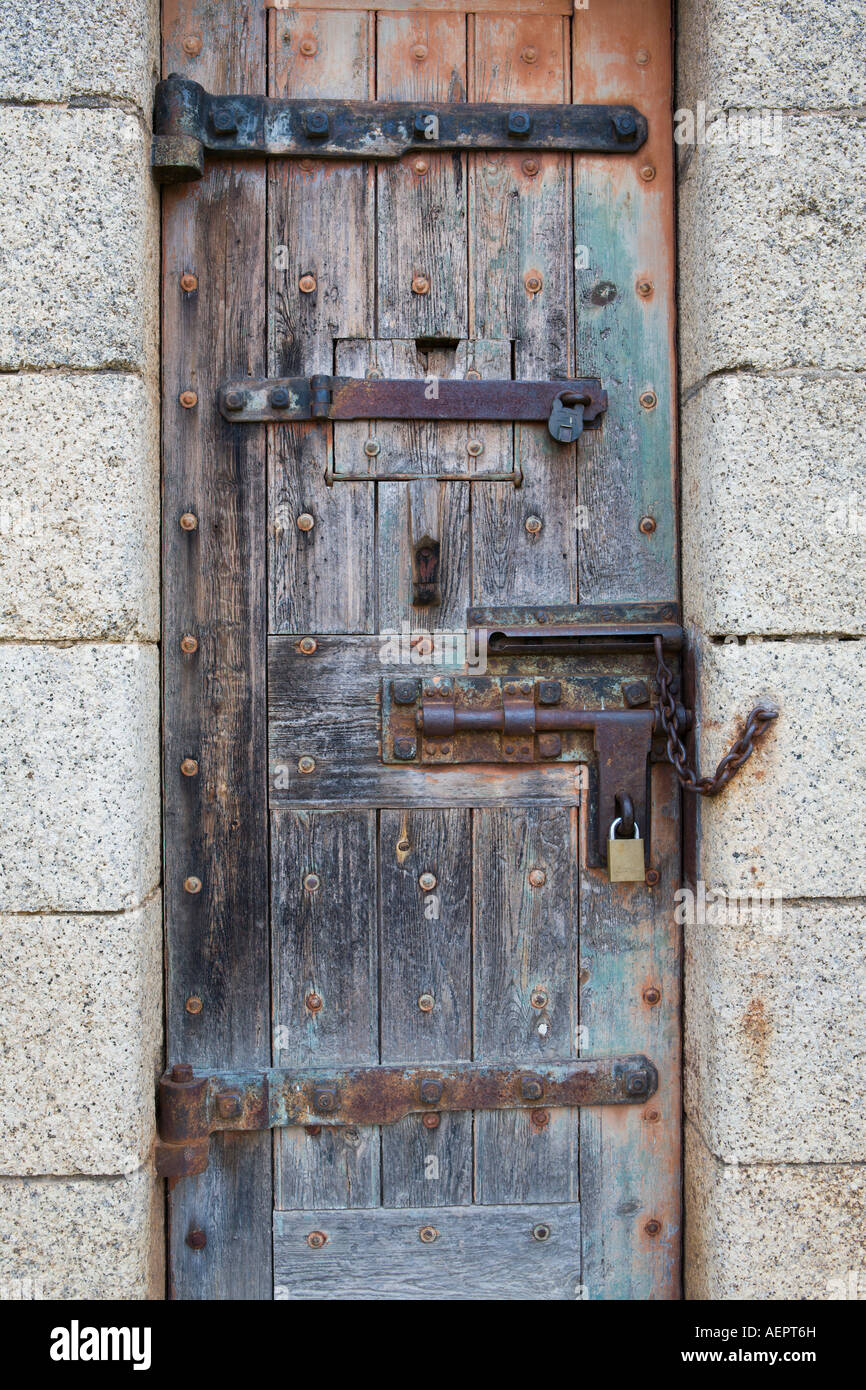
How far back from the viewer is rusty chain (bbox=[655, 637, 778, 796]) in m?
1.66

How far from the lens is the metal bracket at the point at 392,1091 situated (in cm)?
182

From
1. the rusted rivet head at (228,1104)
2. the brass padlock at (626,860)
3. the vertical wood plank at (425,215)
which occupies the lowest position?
the rusted rivet head at (228,1104)

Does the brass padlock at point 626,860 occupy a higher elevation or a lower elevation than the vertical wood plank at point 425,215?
lower

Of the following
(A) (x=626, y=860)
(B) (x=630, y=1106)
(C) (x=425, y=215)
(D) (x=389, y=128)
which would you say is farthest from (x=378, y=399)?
(B) (x=630, y=1106)

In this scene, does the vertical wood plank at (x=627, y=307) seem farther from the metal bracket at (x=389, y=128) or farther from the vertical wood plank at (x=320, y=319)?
the vertical wood plank at (x=320, y=319)

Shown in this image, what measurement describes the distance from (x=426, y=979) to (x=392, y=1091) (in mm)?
228

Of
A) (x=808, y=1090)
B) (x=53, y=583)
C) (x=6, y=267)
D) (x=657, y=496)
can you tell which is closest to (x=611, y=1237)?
(x=808, y=1090)

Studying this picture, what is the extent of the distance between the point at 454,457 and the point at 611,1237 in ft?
5.31

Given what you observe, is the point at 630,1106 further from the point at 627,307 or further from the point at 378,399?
the point at 627,307

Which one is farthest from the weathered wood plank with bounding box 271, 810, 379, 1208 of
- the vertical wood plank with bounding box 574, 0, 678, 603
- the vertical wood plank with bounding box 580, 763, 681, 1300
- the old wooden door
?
the vertical wood plank with bounding box 574, 0, 678, 603

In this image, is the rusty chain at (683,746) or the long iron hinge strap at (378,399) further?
the long iron hinge strap at (378,399)

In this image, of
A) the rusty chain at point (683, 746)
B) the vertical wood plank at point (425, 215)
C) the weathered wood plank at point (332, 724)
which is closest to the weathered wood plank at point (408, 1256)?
the weathered wood plank at point (332, 724)

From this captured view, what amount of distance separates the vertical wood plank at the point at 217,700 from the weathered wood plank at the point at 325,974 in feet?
0.13

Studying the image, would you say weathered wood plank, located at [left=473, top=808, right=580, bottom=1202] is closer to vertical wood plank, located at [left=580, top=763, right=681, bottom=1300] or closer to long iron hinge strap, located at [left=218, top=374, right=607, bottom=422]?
vertical wood plank, located at [left=580, top=763, right=681, bottom=1300]
